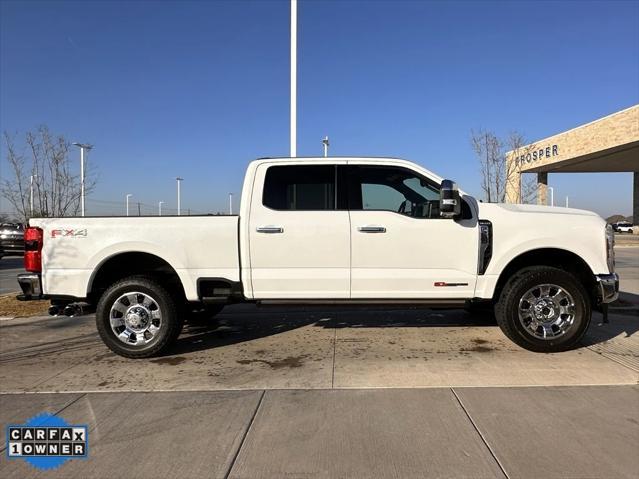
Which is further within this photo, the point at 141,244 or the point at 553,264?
the point at 553,264

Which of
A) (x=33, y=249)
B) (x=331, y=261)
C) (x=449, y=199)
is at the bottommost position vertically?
(x=331, y=261)

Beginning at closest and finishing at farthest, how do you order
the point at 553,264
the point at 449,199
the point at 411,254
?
1. the point at 449,199
2. the point at 411,254
3. the point at 553,264

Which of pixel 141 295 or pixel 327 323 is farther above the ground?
pixel 141 295

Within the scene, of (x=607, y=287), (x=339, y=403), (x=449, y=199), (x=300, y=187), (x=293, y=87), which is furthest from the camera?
(x=293, y=87)

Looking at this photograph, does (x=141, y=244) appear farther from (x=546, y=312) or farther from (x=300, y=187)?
(x=546, y=312)

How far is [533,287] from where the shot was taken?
534 centimetres

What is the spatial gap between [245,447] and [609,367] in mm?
3748

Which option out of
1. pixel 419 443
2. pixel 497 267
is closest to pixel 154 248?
pixel 419 443

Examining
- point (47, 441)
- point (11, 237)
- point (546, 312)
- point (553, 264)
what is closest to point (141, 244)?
point (47, 441)

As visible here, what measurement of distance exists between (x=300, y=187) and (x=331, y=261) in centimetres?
92

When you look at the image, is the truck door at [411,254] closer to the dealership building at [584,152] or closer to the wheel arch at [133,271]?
the wheel arch at [133,271]

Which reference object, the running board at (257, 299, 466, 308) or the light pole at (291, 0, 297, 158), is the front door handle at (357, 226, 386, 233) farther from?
the light pole at (291, 0, 297, 158)

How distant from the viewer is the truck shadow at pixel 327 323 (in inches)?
246

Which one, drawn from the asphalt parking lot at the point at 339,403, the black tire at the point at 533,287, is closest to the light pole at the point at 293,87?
the asphalt parking lot at the point at 339,403
